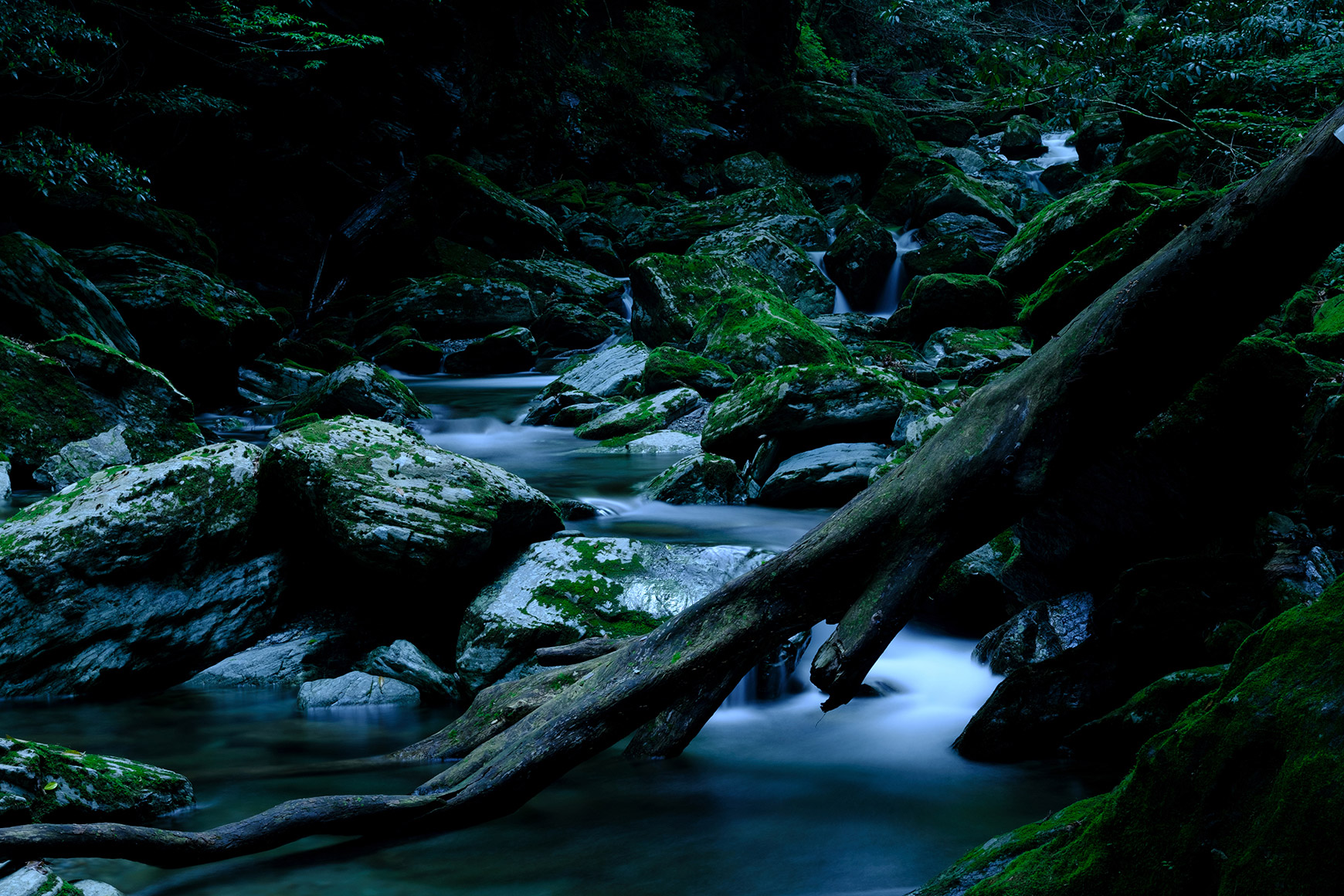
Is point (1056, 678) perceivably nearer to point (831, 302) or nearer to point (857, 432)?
point (857, 432)

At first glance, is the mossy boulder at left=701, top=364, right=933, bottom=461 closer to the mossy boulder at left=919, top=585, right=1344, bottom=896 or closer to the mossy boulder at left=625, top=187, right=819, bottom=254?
the mossy boulder at left=919, top=585, right=1344, bottom=896

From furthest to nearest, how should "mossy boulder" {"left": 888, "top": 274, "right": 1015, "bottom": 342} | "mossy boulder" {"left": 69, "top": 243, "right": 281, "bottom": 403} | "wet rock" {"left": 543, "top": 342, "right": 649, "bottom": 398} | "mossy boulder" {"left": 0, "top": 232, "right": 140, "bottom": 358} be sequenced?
"mossy boulder" {"left": 888, "top": 274, "right": 1015, "bottom": 342} < "wet rock" {"left": 543, "top": 342, "right": 649, "bottom": 398} < "mossy boulder" {"left": 69, "top": 243, "right": 281, "bottom": 403} < "mossy boulder" {"left": 0, "top": 232, "right": 140, "bottom": 358}

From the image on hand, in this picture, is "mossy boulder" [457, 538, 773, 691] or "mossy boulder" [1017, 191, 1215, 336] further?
"mossy boulder" [1017, 191, 1215, 336]

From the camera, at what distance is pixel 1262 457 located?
4.14 m

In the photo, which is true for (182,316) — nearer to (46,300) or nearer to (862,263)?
(46,300)

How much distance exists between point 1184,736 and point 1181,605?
7.61 feet

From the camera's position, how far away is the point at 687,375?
1247cm

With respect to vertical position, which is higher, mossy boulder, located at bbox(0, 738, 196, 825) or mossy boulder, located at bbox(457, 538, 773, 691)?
mossy boulder, located at bbox(457, 538, 773, 691)

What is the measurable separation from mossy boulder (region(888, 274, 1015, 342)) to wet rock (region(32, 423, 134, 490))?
12.5 meters

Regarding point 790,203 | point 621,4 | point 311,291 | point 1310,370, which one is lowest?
point 1310,370

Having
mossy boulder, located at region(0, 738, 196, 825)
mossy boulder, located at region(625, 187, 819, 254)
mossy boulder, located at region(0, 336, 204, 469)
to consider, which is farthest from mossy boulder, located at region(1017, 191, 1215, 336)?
mossy boulder, located at region(625, 187, 819, 254)

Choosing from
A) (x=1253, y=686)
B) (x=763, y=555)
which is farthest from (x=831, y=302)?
(x=1253, y=686)

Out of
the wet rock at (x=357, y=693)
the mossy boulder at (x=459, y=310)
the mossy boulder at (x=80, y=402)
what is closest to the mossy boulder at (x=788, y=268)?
the mossy boulder at (x=459, y=310)

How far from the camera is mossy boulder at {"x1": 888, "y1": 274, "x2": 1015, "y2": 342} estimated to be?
587 inches
